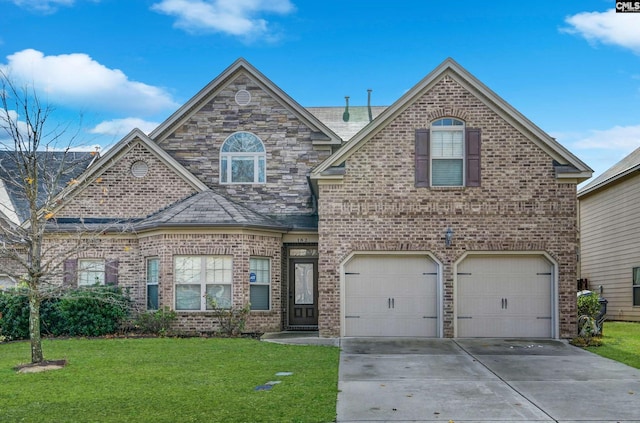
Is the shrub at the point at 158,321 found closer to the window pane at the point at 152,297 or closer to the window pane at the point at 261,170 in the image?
the window pane at the point at 152,297

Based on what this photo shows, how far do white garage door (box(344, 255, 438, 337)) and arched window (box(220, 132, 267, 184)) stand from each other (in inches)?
206

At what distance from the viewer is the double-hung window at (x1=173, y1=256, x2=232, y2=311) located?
775 inches

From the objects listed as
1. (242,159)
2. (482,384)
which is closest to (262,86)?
(242,159)

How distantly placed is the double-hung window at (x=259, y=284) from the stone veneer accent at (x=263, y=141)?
2611mm

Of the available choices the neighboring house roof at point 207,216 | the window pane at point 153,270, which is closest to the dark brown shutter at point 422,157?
the neighboring house roof at point 207,216

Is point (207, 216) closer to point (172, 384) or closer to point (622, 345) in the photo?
point (172, 384)

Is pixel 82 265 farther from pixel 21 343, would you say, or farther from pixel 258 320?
pixel 258 320

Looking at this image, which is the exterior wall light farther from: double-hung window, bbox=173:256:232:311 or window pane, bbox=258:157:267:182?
window pane, bbox=258:157:267:182

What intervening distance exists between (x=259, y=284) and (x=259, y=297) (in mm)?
359

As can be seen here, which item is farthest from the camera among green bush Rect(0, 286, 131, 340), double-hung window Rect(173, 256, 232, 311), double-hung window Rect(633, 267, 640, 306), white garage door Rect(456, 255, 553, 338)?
double-hung window Rect(633, 267, 640, 306)

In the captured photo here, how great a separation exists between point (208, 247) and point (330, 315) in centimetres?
377

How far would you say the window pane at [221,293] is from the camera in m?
19.7

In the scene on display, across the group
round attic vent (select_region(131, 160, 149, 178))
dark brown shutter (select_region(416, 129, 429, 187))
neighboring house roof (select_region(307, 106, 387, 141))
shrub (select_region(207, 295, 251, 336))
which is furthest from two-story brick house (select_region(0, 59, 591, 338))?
neighboring house roof (select_region(307, 106, 387, 141))

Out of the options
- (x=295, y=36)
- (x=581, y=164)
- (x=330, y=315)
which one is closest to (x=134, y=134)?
(x=295, y=36)
